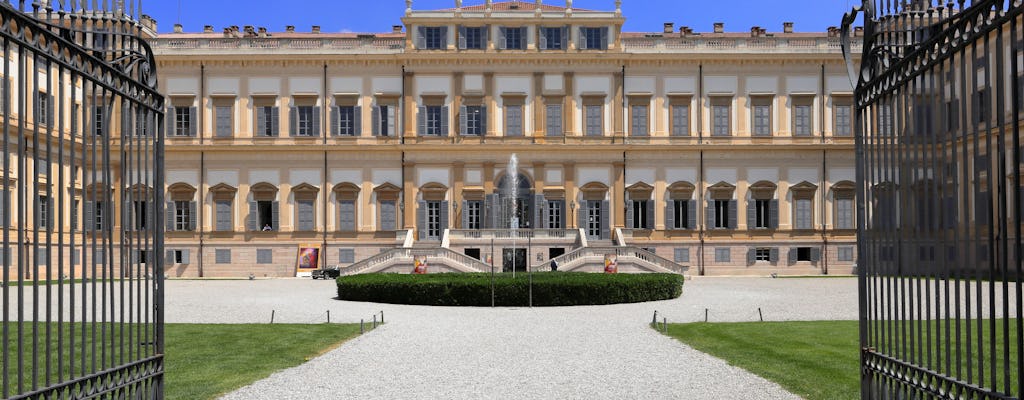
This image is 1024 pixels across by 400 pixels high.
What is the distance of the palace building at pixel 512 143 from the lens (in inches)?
1538

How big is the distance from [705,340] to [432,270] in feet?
69.4

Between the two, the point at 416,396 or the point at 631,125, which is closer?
the point at 416,396

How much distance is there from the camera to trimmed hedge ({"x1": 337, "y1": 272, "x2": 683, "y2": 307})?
20203mm

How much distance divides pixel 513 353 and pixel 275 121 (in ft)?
97.0

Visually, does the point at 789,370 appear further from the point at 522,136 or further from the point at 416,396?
the point at 522,136

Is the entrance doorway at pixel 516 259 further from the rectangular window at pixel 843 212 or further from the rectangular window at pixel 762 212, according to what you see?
the rectangular window at pixel 843 212

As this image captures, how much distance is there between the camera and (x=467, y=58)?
39.1 m

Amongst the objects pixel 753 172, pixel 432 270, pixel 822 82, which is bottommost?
→ pixel 432 270

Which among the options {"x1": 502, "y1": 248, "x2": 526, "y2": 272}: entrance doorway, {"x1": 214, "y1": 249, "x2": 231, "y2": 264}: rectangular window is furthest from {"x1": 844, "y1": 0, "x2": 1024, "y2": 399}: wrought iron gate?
{"x1": 214, "y1": 249, "x2": 231, "y2": 264}: rectangular window

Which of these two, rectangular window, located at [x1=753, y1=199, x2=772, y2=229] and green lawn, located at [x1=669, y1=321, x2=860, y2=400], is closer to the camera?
green lawn, located at [x1=669, y1=321, x2=860, y2=400]

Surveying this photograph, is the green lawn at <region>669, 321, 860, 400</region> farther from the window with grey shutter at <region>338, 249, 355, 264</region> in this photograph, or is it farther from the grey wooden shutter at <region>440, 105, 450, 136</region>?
the window with grey shutter at <region>338, 249, 355, 264</region>

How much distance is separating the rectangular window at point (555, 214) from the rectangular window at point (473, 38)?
7.48 m

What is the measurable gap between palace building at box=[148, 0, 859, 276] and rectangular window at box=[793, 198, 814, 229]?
2.2 inches

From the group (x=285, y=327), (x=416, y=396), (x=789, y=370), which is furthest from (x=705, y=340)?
(x=285, y=327)
